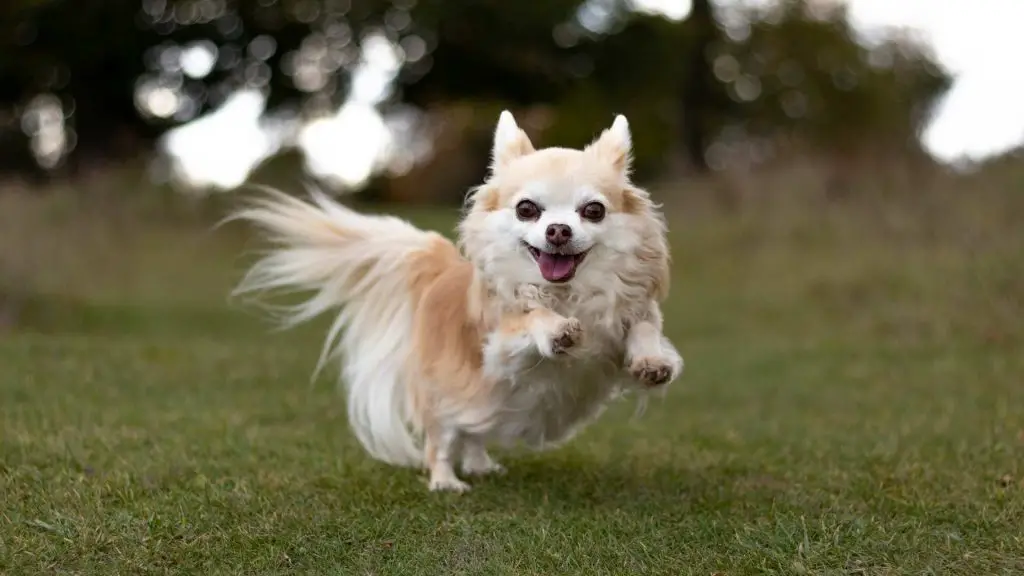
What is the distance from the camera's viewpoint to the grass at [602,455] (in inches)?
135

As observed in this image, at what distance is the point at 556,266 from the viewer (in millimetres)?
3756

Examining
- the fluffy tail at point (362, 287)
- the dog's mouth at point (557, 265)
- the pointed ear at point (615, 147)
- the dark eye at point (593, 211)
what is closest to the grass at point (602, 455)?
the fluffy tail at point (362, 287)

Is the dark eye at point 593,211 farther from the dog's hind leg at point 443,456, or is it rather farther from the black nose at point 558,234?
the dog's hind leg at point 443,456

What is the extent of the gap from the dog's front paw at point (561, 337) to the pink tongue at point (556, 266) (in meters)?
0.19

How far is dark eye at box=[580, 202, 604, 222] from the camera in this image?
3.78m

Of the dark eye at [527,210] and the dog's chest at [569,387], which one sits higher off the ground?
the dark eye at [527,210]

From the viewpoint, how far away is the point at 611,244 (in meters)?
3.81

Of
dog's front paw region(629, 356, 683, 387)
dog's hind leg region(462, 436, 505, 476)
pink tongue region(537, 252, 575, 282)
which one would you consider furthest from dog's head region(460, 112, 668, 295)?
dog's hind leg region(462, 436, 505, 476)

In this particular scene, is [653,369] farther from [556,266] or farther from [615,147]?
[615,147]

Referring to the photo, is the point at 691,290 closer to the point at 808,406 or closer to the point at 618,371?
the point at 808,406

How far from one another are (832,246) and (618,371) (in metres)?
11.0

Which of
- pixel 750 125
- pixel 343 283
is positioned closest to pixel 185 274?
pixel 343 283

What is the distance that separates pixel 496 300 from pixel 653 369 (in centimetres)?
70

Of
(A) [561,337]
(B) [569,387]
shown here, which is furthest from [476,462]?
(A) [561,337]
